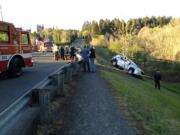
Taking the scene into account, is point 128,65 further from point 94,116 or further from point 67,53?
point 94,116

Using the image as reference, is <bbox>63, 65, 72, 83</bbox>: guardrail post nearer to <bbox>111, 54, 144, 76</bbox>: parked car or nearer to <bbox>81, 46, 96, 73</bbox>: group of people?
<bbox>81, 46, 96, 73</bbox>: group of people

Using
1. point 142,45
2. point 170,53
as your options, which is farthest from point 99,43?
point 170,53

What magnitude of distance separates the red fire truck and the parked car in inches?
941

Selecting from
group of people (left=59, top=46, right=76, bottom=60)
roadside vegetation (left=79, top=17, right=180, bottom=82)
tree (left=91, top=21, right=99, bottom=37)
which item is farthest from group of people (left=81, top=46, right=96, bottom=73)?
tree (left=91, top=21, right=99, bottom=37)

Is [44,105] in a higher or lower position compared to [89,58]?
lower

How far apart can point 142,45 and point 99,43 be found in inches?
1034

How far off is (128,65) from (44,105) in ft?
122

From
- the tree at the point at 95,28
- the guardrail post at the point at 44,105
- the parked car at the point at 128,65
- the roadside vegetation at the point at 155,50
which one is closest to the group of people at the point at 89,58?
the guardrail post at the point at 44,105

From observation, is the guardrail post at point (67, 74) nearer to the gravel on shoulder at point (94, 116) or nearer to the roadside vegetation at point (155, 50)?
the gravel on shoulder at point (94, 116)

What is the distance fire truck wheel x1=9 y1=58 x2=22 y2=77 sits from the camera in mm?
19016

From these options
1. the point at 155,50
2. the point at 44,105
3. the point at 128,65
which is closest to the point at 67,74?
the point at 44,105

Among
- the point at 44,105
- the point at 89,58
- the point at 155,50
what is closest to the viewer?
the point at 44,105

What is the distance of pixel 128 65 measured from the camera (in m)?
45.6

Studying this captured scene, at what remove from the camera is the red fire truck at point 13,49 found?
18.3m
